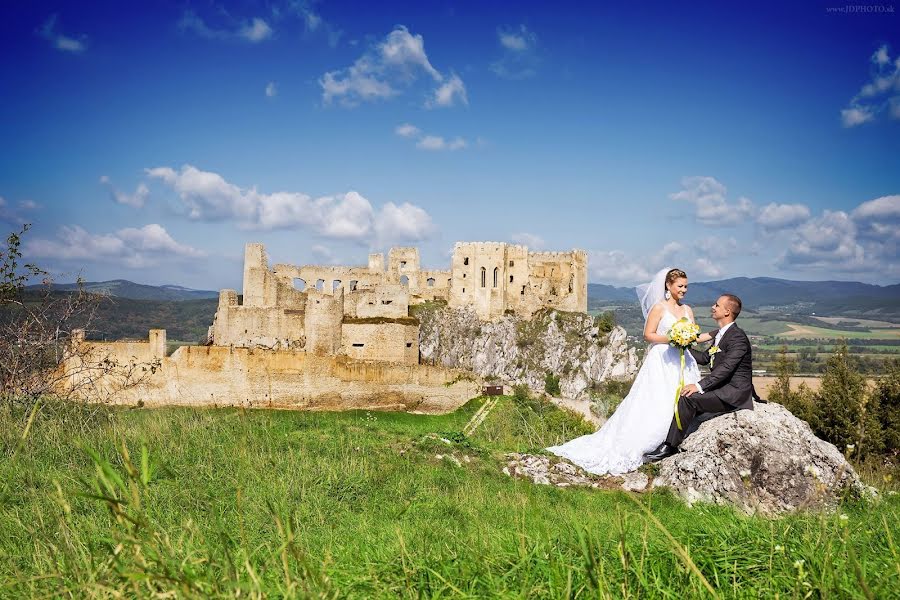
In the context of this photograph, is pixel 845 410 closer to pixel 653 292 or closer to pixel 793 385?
pixel 793 385

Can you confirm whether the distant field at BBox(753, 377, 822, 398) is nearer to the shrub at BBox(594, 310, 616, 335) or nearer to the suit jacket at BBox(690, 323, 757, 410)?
the shrub at BBox(594, 310, 616, 335)

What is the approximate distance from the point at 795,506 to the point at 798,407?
27.9 m

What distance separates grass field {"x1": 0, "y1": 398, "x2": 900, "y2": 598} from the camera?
3.10 meters

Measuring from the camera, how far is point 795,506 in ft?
23.8

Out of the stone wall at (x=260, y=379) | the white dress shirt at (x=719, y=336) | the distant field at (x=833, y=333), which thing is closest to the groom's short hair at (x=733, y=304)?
the white dress shirt at (x=719, y=336)

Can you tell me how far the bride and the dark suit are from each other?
370 millimetres

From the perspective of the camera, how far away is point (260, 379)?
2423 cm

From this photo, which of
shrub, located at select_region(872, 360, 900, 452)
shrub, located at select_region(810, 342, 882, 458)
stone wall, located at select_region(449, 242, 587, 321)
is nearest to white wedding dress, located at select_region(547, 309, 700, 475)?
shrub, located at select_region(810, 342, 882, 458)

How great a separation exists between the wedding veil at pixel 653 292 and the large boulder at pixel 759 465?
2.19 m

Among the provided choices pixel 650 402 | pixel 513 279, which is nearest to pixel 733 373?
pixel 650 402

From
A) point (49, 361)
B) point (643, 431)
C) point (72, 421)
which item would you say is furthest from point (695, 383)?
point (49, 361)

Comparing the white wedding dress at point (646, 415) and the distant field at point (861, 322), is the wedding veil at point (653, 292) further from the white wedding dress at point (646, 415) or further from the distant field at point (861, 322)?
the distant field at point (861, 322)

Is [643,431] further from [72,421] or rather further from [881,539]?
[72,421]

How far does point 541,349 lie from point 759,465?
150ft
